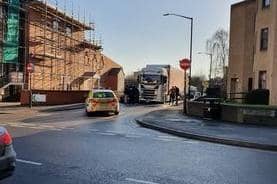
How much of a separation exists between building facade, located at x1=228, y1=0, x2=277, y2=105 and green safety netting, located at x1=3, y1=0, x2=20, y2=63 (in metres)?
19.3

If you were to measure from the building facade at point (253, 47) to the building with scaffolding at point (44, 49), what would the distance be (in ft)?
54.0

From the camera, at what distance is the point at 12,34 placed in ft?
137

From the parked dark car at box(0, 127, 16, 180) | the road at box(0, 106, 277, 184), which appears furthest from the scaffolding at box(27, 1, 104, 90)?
the parked dark car at box(0, 127, 16, 180)

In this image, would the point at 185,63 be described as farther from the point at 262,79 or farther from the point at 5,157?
the point at 5,157

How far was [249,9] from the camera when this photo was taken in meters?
46.8

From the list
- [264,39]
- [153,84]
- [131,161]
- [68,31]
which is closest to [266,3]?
[264,39]

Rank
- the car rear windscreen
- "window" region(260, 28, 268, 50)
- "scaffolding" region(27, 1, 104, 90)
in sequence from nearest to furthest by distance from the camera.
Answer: the car rear windscreen, "window" region(260, 28, 268, 50), "scaffolding" region(27, 1, 104, 90)

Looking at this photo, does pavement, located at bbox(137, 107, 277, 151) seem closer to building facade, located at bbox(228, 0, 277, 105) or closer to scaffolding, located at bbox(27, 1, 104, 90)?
building facade, located at bbox(228, 0, 277, 105)

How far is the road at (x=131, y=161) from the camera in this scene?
9.00 m

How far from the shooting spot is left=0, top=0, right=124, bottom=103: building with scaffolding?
4159 cm

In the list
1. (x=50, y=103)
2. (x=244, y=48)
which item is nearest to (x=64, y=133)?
(x=50, y=103)

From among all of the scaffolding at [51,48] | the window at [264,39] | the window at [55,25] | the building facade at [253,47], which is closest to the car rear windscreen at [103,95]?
the building facade at [253,47]

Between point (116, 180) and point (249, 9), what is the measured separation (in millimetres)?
40882

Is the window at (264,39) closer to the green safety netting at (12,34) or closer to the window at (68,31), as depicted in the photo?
the green safety netting at (12,34)
